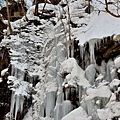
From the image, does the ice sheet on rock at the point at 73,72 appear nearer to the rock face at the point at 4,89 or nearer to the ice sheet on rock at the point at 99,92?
the ice sheet on rock at the point at 99,92

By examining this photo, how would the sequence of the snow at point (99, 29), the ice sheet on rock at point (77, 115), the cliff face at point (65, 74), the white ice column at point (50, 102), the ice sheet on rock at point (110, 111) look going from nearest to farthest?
1. the ice sheet on rock at point (110, 111)
2. the ice sheet on rock at point (77, 115)
3. the cliff face at point (65, 74)
4. the white ice column at point (50, 102)
5. the snow at point (99, 29)

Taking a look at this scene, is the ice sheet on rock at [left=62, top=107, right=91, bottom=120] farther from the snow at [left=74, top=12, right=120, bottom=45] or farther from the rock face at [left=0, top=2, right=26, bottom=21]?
the rock face at [left=0, top=2, right=26, bottom=21]

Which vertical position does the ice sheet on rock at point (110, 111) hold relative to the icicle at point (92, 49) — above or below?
below

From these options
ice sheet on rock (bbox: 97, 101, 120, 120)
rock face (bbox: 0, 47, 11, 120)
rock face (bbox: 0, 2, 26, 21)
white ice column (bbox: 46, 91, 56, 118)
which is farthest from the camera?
rock face (bbox: 0, 2, 26, 21)

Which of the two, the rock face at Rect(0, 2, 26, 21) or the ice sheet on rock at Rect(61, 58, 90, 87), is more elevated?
the rock face at Rect(0, 2, 26, 21)

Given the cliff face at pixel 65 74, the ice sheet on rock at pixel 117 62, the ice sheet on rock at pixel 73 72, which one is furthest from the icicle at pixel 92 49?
the ice sheet on rock at pixel 117 62

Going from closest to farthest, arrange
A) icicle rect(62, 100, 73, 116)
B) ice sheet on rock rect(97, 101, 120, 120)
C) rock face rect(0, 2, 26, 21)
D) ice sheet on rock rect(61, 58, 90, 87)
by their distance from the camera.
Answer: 1. ice sheet on rock rect(97, 101, 120, 120)
2. icicle rect(62, 100, 73, 116)
3. ice sheet on rock rect(61, 58, 90, 87)
4. rock face rect(0, 2, 26, 21)

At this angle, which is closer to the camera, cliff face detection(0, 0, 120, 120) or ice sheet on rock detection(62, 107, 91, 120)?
ice sheet on rock detection(62, 107, 91, 120)

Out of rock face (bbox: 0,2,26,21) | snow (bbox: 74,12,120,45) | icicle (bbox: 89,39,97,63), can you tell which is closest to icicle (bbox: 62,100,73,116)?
icicle (bbox: 89,39,97,63)

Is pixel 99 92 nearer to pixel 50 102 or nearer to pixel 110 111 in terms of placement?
pixel 110 111

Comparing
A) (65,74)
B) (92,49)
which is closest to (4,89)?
(65,74)

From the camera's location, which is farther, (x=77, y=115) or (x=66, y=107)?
(x=66, y=107)

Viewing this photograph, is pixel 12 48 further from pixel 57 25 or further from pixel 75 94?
pixel 75 94

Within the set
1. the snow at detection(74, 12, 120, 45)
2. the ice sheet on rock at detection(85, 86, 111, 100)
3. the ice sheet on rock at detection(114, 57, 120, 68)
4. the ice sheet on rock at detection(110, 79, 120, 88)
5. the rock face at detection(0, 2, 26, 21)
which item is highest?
the rock face at detection(0, 2, 26, 21)
